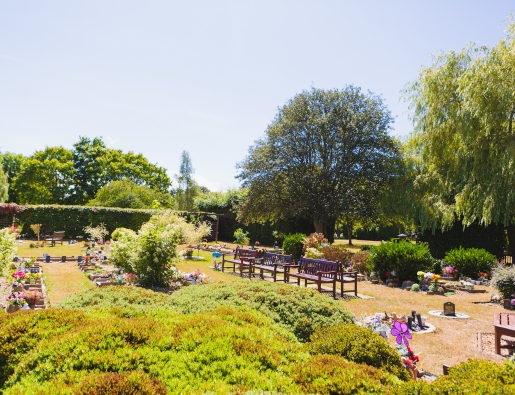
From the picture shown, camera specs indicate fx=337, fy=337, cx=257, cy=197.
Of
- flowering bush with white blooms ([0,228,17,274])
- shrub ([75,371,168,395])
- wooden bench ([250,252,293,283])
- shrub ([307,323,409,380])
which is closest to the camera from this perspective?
shrub ([75,371,168,395])

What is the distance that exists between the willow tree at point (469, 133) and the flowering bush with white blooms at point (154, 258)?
9.44 meters

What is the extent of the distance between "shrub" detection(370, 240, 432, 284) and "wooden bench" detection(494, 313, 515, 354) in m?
5.04

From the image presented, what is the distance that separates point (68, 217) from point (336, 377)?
22.8 meters

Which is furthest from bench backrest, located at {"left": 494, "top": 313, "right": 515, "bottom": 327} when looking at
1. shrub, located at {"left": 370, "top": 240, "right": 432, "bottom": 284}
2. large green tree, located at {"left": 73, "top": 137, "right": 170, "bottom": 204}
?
large green tree, located at {"left": 73, "top": 137, "right": 170, "bottom": 204}

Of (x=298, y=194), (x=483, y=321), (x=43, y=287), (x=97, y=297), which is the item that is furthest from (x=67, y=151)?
(x=483, y=321)

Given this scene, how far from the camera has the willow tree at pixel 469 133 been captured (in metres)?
10.5

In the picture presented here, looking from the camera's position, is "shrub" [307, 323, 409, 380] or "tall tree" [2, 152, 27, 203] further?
"tall tree" [2, 152, 27, 203]

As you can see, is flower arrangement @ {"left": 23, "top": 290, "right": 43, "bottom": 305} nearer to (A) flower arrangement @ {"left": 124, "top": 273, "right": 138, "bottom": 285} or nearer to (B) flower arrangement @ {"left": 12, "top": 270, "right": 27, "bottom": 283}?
(B) flower arrangement @ {"left": 12, "top": 270, "right": 27, "bottom": 283}

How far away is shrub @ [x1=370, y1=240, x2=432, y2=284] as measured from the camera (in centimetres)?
1028

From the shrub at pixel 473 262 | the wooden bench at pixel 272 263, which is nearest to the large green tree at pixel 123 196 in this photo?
the wooden bench at pixel 272 263

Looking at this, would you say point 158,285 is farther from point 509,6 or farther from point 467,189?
point 509,6

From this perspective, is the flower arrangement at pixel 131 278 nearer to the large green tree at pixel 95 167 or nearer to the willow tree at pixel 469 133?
the willow tree at pixel 469 133

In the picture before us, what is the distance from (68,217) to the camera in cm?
2150

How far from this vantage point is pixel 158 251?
307 inches
